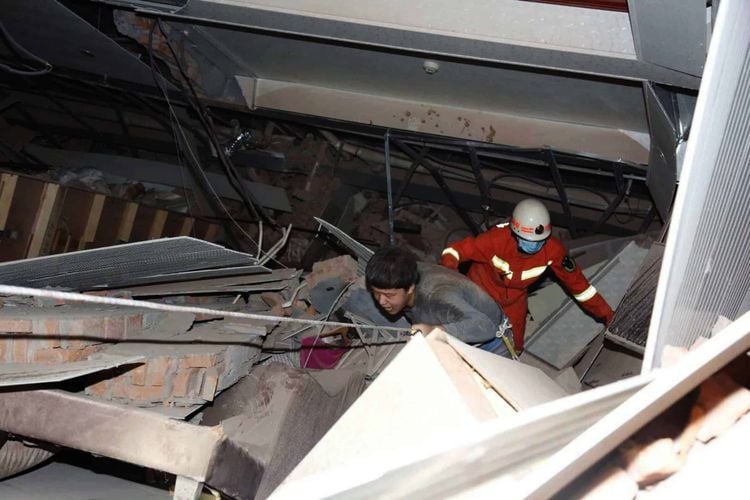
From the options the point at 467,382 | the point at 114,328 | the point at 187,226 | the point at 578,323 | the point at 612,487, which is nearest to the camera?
the point at 612,487

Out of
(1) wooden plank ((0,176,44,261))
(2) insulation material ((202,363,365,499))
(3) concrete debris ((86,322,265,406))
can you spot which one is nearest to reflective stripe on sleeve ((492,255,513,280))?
(2) insulation material ((202,363,365,499))

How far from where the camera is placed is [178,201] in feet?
20.8

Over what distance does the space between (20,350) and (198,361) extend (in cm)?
60

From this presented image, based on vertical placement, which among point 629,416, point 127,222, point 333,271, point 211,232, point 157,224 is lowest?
point 629,416

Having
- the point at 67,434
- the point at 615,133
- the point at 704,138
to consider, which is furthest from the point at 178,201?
the point at 704,138

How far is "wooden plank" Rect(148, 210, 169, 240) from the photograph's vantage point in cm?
572

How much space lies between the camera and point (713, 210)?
1.86m

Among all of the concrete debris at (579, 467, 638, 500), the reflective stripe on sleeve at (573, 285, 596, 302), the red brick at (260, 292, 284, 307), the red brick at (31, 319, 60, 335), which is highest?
the reflective stripe on sleeve at (573, 285, 596, 302)

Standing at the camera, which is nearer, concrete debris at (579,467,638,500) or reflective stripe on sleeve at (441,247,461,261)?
concrete debris at (579,467,638,500)

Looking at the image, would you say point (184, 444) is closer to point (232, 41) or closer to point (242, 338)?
point (242, 338)

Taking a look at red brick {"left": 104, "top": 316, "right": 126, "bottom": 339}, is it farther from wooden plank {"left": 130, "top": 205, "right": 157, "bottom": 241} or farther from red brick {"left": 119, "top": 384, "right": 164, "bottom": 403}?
wooden plank {"left": 130, "top": 205, "right": 157, "bottom": 241}

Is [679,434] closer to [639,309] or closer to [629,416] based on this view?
[629,416]

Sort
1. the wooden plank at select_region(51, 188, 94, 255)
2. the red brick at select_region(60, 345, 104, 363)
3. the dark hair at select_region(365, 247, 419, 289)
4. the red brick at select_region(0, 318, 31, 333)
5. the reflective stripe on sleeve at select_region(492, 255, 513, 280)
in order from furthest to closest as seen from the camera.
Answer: the wooden plank at select_region(51, 188, 94, 255), the reflective stripe on sleeve at select_region(492, 255, 513, 280), the dark hair at select_region(365, 247, 419, 289), the red brick at select_region(60, 345, 104, 363), the red brick at select_region(0, 318, 31, 333)

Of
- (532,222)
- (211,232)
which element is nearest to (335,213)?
(211,232)
